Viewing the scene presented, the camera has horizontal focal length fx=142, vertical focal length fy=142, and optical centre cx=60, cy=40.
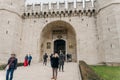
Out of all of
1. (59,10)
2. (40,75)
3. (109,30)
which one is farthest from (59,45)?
(40,75)

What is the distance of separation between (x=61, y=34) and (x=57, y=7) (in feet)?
12.3

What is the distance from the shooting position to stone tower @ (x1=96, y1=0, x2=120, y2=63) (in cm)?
1361

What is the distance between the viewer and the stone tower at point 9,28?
1521 cm

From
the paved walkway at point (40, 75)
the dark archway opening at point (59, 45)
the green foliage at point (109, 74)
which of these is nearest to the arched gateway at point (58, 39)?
the dark archway opening at point (59, 45)

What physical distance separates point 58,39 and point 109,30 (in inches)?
287

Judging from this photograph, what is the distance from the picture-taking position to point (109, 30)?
47.1 ft

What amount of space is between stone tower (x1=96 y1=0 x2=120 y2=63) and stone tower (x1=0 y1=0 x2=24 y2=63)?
9506mm

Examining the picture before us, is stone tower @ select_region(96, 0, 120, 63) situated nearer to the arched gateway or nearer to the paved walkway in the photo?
the arched gateway

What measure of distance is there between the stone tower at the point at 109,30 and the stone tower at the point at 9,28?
9506 mm

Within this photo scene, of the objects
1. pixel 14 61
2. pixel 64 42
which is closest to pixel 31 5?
pixel 64 42

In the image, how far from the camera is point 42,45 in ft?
60.8

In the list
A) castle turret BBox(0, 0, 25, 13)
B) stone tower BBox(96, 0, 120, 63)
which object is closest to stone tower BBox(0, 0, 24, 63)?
castle turret BBox(0, 0, 25, 13)

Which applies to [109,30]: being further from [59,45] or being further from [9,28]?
[9,28]

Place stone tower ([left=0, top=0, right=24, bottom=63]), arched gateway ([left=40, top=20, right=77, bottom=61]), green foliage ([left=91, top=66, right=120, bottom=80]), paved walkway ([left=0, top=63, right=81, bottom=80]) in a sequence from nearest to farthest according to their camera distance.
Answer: paved walkway ([left=0, top=63, right=81, bottom=80])
green foliage ([left=91, top=66, right=120, bottom=80])
stone tower ([left=0, top=0, right=24, bottom=63])
arched gateway ([left=40, top=20, right=77, bottom=61])
